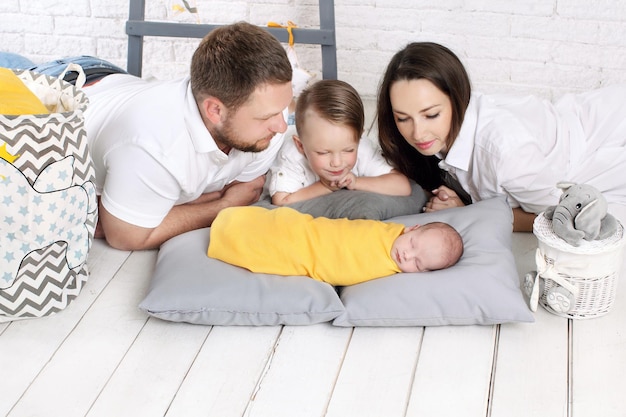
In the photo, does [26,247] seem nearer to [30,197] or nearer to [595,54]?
[30,197]

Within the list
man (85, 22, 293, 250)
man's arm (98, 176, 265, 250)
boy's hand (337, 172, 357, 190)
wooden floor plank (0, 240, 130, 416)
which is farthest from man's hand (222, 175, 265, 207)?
wooden floor plank (0, 240, 130, 416)

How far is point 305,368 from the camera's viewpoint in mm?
1935

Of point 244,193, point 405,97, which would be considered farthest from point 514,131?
point 244,193

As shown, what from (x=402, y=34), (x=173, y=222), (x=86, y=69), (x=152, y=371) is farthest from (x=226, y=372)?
(x=402, y=34)

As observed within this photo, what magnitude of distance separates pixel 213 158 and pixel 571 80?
167cm

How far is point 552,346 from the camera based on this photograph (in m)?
1.99

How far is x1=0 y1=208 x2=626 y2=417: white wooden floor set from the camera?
181 centimetres

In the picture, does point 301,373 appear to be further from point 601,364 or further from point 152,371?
point 601,364

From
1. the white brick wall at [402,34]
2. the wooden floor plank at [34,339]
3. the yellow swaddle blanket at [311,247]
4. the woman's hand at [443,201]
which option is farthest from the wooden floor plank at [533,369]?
the white brick wall at [402,34]

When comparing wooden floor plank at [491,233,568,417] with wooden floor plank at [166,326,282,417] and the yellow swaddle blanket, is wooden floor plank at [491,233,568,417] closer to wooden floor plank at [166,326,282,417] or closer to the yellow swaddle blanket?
the yellow swaddle blanket

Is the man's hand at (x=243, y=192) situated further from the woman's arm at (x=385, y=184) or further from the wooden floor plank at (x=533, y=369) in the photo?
→ the wooden floor plank at (x=533, y=369)

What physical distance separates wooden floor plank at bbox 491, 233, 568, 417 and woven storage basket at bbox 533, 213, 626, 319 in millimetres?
57

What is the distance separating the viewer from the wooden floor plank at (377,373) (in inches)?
71.0

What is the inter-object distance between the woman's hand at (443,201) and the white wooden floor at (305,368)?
503 millimetres
